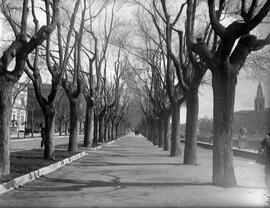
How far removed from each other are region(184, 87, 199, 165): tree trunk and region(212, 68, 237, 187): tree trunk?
6481 millimetres

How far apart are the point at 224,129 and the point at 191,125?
21.7ft

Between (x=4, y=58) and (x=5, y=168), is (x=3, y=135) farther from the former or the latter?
(x=4, y=58)

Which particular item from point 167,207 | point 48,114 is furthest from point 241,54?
point 48,114

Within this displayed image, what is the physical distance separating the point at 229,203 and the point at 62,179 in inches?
236

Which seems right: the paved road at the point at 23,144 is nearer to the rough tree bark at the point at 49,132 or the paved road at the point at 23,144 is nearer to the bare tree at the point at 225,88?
the rough tree bark at the point at 49,132

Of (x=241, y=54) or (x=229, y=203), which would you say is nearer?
(x=229, y=203)

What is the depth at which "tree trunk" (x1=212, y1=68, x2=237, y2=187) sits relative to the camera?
1212 centimetres

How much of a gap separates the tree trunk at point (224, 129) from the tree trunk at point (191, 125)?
21.3 ft

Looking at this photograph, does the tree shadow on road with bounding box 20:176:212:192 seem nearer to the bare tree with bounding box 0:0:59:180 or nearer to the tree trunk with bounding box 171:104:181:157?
the bare tree with bounding box 0:0:59:180

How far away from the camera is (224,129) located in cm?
1220

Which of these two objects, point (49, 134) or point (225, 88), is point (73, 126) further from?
point (225, 88)

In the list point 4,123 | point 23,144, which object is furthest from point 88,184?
point 23,144

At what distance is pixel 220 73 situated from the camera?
12.4 metres

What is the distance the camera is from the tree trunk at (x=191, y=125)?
742 inches
